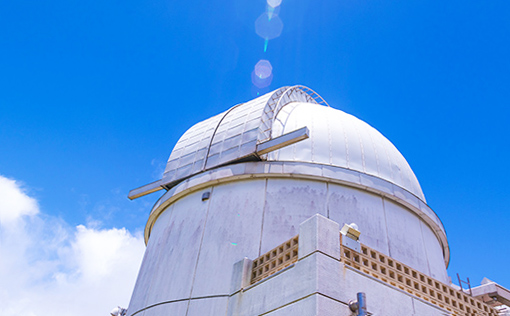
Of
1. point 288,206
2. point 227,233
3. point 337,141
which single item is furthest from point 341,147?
point 227,233

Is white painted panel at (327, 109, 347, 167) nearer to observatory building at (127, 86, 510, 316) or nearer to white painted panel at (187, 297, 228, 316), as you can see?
observatory building at (127, 86, 510, 316)

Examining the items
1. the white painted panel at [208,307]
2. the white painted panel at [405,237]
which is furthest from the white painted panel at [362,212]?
the white painted panel at [208,307]

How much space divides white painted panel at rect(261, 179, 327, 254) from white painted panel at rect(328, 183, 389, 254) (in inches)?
14.4

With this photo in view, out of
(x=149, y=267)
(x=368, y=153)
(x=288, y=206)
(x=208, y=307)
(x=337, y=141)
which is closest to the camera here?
(x=208, y=307)

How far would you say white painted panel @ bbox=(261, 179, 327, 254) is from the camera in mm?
10852

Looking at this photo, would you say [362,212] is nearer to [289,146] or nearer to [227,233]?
[289,146]

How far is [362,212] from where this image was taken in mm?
11711

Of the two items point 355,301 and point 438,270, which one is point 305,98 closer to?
point 438,270

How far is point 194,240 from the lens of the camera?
38.1ft

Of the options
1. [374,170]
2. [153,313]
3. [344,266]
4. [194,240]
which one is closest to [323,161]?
[374,170]

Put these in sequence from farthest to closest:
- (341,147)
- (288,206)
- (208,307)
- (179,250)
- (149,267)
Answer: (341,147) < (149,267) < (179,250) < (288,206) < (208,307)

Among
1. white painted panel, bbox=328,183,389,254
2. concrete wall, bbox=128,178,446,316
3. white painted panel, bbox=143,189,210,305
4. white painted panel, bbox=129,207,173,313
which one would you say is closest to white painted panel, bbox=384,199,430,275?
concrete wall, bbox=128,178,446,316

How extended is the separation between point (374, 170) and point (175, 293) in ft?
24.1

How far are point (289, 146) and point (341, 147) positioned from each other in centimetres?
181
